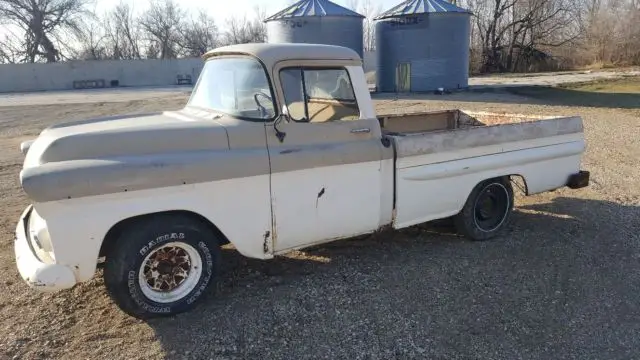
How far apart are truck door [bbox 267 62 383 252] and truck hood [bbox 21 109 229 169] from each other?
19.5 inches

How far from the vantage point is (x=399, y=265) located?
464 centimetres

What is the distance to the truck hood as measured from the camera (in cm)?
334

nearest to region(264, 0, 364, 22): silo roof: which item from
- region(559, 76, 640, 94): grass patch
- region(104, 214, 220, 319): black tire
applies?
region(559, 76, 640, 94): grass patch

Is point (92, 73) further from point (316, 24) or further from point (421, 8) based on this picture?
point (421, 8)

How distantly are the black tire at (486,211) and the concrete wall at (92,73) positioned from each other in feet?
148

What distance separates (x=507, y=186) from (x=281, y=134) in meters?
2.82

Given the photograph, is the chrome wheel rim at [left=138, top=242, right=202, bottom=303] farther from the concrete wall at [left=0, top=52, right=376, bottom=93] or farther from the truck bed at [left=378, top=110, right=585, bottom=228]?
the concrete wall at [left=0, top=52, right=376, bottom=93]

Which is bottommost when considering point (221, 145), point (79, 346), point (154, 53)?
point (79, 346)

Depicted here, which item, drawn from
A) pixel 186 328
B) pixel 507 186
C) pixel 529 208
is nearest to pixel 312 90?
pixel 186 328

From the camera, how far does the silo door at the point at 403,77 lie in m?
25.3

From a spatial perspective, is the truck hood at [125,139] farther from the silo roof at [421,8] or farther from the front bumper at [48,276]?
the silo roof at [421,8]

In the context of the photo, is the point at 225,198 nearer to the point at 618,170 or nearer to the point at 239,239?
the point at 239,239

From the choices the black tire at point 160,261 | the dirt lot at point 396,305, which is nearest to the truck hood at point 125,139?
the black tire at point 160,261

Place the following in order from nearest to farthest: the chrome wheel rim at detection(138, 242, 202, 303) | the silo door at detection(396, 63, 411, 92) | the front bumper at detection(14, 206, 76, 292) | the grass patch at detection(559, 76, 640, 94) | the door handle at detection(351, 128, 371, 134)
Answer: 1. the front bumper at detection(14, 206, 76, 292)
2. the chrome wheel rim at detection(138, 242, 202, 303)
3. the door handle at detection(351, 128, 371, 134)
4. the grass patch at detection(559, 76, 640, 94)
5. the silo door at detection(396, 63, 411, 92)
